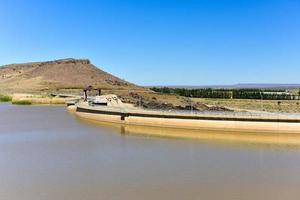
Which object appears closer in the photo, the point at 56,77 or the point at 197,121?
the point at 197,121

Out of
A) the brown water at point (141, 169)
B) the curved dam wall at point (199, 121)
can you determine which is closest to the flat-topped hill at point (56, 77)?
the curved dam wall at point (199, 121)

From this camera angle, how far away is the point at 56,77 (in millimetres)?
107312

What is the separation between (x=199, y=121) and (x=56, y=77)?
262ft

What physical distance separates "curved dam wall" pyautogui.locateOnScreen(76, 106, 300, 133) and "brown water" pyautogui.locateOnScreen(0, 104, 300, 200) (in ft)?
16.6

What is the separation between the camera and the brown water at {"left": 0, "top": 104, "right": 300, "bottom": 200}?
14492 mm

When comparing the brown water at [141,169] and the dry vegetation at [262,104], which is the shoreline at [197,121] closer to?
the brown water at [141,169]

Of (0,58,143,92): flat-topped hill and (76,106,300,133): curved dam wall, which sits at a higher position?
(0,58,143,92): flat-topped hill

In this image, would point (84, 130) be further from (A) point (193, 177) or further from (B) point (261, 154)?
(A) point (193, 177)

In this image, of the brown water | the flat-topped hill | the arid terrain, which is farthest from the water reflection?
the flat-topped hill

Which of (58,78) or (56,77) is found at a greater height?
(56,77)

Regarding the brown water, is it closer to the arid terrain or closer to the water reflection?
the water reflection

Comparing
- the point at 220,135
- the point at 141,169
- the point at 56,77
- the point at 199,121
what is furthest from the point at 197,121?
the point at 56,77

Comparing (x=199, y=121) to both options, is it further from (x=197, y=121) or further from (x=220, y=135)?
(x=220, y=135)

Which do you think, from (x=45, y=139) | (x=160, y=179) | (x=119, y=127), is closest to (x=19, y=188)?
(x=160, y=179)
